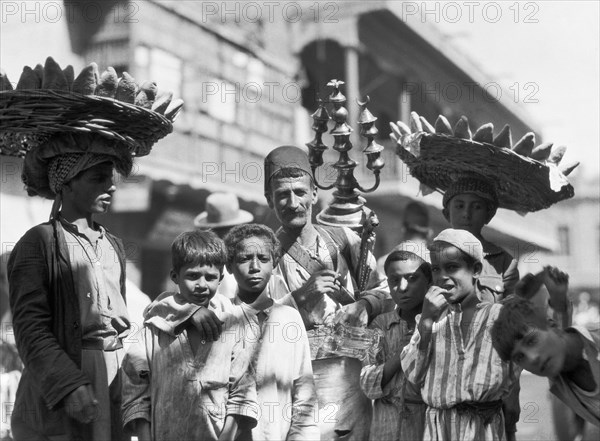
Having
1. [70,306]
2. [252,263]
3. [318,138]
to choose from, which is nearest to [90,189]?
[70,306]

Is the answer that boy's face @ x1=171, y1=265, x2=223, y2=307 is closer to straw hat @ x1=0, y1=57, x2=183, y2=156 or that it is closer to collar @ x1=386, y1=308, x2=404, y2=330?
straw hat @ x1=0, y1=57, x2=183, y2=156

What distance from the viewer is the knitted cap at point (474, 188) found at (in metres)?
5.17

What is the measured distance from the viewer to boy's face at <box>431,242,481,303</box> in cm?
420

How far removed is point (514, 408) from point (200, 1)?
15.4 meters

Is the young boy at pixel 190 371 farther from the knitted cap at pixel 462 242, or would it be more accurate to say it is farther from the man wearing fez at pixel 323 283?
the knitted cap at pixel 462 242

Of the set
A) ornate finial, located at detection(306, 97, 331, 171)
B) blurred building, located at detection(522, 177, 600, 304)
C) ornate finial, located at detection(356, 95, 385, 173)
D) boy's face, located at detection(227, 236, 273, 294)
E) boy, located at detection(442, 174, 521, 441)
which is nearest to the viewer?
boy's face, located at detection(227, 236, 273, 294)

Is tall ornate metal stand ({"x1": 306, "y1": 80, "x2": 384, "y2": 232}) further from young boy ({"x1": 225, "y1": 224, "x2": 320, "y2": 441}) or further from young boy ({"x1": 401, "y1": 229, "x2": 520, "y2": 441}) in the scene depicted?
young boy ({"x1": 401, "y1": 229, "x2": 520, "y2": 441})

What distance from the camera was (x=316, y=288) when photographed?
474 cm

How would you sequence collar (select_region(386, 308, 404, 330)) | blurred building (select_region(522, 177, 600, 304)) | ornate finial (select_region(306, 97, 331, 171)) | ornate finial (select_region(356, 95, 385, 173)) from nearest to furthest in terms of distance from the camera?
collar (select_region(386, 308, 404, 330)) < ornate finial (select_region(356, 95, 385, 173)) < ornate finial (select_region(306, 97, 331, 171)) < blurred building (select_region(522, 177, 600, 304))

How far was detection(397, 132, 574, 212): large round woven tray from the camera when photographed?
194 inches

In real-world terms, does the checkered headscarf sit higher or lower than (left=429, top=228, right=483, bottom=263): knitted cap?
higher

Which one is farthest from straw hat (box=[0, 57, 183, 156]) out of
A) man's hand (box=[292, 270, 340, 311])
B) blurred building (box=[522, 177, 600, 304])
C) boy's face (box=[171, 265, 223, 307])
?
blurred building (box=[522, 177, 600, 304])

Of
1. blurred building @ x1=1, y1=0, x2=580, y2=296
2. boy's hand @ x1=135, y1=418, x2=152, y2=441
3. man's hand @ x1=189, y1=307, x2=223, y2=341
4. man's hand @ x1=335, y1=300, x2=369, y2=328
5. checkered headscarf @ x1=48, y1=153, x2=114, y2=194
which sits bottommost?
boy's hand @ x1=135, y1=418, x2=152, y2=441

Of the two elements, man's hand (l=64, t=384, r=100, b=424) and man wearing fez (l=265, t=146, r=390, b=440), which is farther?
man wearing fez (l=265, t=146, r=390, b=440)
